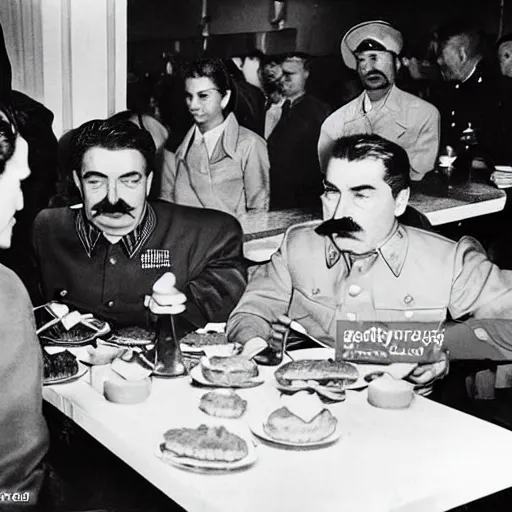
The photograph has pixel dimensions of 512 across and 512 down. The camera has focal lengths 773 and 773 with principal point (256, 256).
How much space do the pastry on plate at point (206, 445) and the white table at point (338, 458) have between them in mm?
36

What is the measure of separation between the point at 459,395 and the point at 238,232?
805 mm

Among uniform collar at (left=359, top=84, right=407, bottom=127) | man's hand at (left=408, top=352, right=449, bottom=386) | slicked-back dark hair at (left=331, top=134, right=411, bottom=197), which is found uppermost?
uniform collar at (left=359, top=84, right=407, bottom=127)

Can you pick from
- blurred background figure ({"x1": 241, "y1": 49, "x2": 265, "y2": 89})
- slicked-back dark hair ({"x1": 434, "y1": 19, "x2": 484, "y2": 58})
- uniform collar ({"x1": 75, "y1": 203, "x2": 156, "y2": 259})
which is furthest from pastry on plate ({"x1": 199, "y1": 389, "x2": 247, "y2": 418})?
slicked-back dark hair ({"x1": 434, "y1": 19, "x2": 484, "y2": 58})

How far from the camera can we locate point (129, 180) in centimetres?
216

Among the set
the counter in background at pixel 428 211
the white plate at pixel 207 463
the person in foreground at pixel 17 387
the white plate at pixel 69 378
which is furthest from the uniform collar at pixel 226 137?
the white plate at pixel 207 463

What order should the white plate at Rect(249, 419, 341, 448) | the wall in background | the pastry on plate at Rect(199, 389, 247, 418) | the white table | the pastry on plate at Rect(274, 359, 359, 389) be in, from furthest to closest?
the wall in background → the pastry on plate at Rect(274, 359, 359, 389) → the pastry on plate at Rect(199, 389, 247, 418) → the white plate at Rect(249, 419, 341, 448) → the white table

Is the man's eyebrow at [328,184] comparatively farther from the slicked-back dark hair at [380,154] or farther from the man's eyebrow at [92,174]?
the man's eyebrow at [92,174]

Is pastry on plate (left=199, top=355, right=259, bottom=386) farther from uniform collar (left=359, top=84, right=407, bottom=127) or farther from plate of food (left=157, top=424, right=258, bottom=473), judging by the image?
uniform collar (left=359, top=84, right=407, bottom=127)

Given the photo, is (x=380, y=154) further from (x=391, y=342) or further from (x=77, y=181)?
(x=77, y=181)

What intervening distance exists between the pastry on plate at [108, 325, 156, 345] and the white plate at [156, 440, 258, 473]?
0.57 meters

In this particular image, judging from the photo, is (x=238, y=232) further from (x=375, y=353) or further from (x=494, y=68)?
(x=494, y=68)

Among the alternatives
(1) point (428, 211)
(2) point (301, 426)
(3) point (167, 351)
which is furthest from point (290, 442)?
(1) point (428, 211)

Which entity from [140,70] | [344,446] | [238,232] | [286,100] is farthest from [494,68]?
[344,446]

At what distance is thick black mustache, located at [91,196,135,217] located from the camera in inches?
85.4
